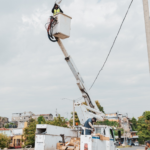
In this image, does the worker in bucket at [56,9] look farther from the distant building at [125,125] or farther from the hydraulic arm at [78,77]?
the distant building at [125,125]

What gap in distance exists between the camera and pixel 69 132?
33.7ft

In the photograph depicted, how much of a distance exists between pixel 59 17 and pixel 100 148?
655 centimetres

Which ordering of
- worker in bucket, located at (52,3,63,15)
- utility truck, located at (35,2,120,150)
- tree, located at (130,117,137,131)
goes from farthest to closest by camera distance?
tree, located at (130,117,137,131)
worker in bucket, located at (52,3,63,15)
utility truck, located at (35,2,120,150)

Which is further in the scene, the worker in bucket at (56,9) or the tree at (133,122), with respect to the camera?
the tree at (133,122)

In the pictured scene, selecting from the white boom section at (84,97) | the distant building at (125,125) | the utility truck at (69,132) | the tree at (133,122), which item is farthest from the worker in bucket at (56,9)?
the tree at (133,122)

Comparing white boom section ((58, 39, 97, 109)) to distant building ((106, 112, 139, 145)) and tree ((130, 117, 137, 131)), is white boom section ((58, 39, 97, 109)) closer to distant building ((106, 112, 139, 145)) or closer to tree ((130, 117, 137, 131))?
distant building ((106, 112, 139, 145))

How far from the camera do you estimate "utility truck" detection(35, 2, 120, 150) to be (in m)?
8.44

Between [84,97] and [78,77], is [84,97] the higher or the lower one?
the lower one

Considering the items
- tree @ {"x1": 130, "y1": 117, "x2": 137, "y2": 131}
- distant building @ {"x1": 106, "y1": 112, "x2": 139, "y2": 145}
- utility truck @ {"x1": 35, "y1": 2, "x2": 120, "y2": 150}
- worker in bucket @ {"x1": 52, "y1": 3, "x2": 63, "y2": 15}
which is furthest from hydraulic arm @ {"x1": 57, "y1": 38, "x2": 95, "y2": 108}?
tree @ {"x1": 130, "y1": 117, "x2": 137, "y2": 131}

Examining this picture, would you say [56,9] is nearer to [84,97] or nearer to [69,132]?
[84,97]

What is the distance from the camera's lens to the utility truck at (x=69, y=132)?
8.44m

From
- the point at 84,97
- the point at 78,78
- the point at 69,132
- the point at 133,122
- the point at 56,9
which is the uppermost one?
the point at 56,9

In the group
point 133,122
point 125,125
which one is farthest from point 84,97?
point 133,122

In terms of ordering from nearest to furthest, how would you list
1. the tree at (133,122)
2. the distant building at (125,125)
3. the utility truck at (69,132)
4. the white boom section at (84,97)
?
the utility truck at (69,132) → the white boom section at (84,97) → the distant building at (125,125) → the tree at (133,122)
